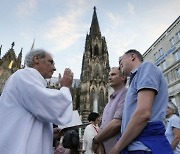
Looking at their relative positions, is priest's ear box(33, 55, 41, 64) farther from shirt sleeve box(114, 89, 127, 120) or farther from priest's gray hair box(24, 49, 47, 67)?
shirt sleeve box(114, 89, 127, 120)

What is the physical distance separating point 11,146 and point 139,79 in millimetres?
1302

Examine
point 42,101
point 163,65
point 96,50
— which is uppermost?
point 96,50

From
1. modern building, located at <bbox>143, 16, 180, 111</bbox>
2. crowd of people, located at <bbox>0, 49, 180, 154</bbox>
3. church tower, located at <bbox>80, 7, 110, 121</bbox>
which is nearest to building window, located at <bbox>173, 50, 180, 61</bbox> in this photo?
modern building, located at <bbox>143, 16, 180, 111</bbox>

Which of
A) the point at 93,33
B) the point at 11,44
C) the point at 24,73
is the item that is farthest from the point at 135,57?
the point at 93,33

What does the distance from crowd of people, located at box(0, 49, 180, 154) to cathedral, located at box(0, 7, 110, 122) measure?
32956 millimetres

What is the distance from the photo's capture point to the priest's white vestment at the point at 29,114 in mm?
1695

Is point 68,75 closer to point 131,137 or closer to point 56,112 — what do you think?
point 56,112

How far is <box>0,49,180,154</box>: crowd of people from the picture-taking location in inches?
58.8

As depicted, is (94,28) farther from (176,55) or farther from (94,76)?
(176,55)

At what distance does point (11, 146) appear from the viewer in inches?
65.4

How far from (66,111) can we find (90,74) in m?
37.4

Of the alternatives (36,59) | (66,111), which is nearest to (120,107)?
(66,111)

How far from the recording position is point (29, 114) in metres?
1.83

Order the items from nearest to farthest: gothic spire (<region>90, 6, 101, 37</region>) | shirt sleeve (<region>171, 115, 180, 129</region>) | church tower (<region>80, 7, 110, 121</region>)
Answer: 1. shirt sleeve (<region>171, 115, 180, 129</region>)
2. church tower (<region>80, 7, 110, 121</region>)
3. gothic spire (<region>90, 6, 101, 37</region>)
